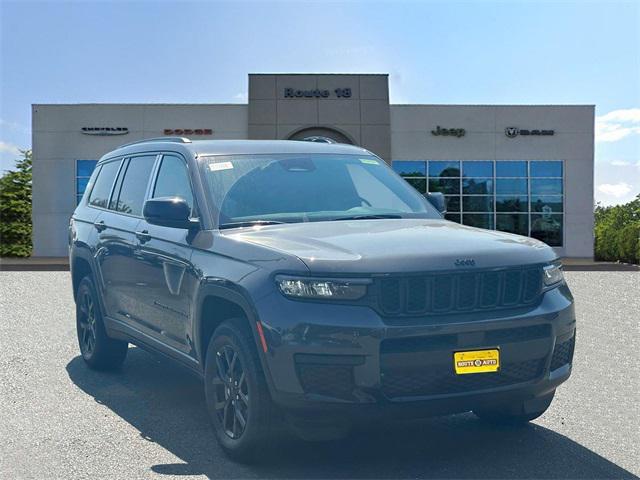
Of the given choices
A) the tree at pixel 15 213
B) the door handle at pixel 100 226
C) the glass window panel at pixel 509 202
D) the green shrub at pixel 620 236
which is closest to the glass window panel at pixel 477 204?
the glass window panel at pixel 509 202

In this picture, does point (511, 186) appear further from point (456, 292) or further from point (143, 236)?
point (456, 292)

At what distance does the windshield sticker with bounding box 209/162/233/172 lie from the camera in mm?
5832

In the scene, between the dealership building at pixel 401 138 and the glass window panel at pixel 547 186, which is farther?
the glass window panel at pixel 547 186

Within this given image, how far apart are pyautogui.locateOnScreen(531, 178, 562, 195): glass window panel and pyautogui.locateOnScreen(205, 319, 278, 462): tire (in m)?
33.9

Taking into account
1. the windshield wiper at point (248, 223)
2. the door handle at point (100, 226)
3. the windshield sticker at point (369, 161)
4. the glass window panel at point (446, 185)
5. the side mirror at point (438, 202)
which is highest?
the glass window panel at point (446, 185)

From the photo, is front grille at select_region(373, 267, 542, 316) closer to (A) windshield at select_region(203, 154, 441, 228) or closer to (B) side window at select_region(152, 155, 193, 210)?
(A) windshield at select_region(203, 154, 441, 228)

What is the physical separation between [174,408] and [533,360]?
2.86m

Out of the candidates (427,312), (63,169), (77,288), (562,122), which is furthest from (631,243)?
(427,312)

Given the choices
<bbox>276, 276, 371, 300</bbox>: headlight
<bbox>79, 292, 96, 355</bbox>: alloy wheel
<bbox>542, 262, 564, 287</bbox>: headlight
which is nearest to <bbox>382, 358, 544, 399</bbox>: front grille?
<bbox>276, 276, 371, 300</bbox>: headlight

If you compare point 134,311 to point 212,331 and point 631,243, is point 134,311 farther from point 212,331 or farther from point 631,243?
point 631,243

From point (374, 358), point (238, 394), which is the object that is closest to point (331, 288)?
point (374, 358)

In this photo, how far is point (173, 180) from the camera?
20.4 feet

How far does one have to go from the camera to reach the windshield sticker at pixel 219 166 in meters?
5.83

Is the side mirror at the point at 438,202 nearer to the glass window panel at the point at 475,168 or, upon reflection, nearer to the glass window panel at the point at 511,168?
the glass window panel at the point at 475,168
